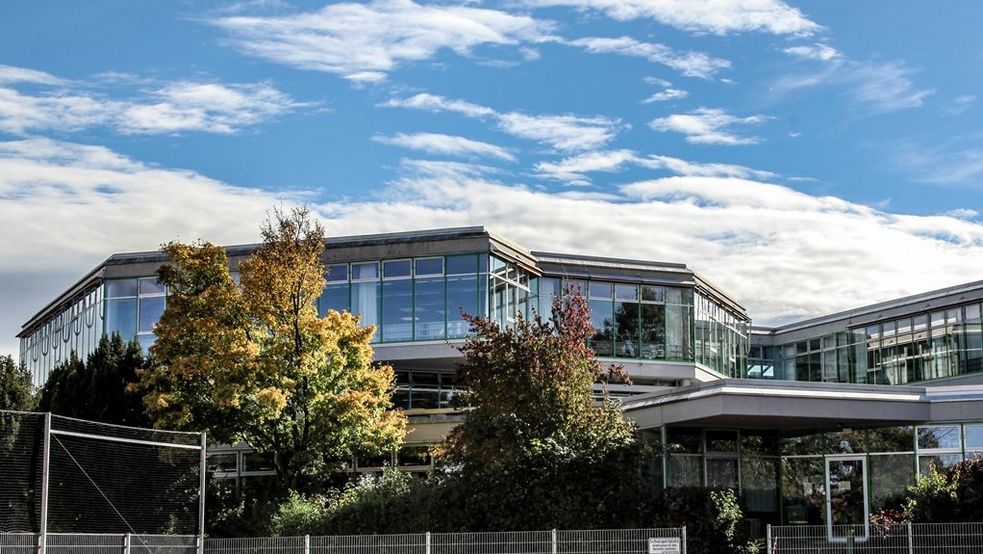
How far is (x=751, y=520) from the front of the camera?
103ft

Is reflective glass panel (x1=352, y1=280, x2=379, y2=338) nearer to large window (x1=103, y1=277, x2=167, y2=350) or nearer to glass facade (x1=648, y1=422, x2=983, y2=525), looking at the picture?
large window (x1=103, y1=277, x2=167, y2=350)

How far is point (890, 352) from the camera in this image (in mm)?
52719

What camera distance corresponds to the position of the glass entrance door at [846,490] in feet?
105

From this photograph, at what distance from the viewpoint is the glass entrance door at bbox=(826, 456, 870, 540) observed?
3188 centimetres

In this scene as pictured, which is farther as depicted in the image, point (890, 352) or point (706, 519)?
point (890, 352)

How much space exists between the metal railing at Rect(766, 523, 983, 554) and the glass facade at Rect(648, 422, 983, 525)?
2.69 meters

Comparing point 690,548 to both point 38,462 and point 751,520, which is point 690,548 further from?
point 38,462

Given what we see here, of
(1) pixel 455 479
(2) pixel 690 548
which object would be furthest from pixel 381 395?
(2) pixel 690 548

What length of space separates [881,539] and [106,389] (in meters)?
21.6

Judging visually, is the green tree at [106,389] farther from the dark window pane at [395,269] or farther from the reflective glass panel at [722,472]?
the reflective glass panel at [722,472]

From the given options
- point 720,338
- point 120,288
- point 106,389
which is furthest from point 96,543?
point 720,338

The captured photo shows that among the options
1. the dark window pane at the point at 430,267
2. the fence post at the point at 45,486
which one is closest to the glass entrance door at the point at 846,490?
the dark window pane at the point at 430,267

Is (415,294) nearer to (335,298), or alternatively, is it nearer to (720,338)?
(335,298)

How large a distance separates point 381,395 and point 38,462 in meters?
12.1
